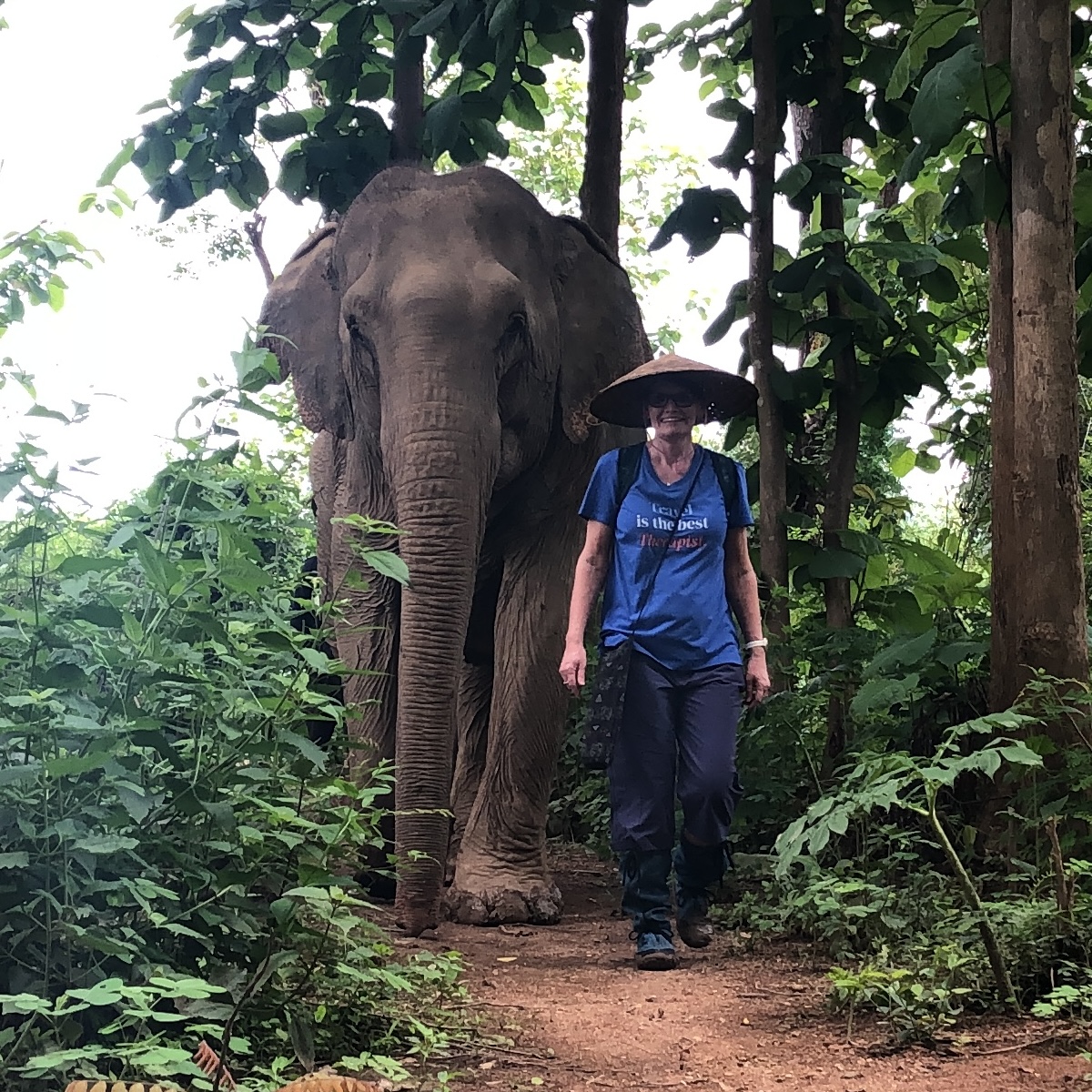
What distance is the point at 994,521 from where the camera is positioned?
4840 mm

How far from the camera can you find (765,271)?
7.20m

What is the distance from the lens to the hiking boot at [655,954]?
4609 millimetres

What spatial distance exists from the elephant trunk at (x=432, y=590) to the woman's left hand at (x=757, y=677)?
1.22 meters

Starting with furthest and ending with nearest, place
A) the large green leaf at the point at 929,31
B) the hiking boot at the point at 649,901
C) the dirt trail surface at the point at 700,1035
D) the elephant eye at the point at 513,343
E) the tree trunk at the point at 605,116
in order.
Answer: the tree trunk at the point at 605,116 → the elephant eye at the point at 513,343 → the large green leaf at the point at 929,31 → the hiking boot at the point at 649,901 → the dirt trail surface at the point at 700,1035

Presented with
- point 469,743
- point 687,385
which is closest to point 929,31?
point 687,385

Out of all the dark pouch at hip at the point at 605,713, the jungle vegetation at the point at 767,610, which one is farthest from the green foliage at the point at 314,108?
the dark pouch at hip at the point at 605,713

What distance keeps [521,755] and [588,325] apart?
2229mm

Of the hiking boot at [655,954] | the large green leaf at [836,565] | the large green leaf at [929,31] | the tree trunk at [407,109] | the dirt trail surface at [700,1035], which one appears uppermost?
the tree trunk at [407,109]

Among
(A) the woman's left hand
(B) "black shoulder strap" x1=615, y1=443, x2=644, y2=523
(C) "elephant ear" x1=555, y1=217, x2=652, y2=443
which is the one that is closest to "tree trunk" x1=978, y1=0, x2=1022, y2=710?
(A) the woman's left hand

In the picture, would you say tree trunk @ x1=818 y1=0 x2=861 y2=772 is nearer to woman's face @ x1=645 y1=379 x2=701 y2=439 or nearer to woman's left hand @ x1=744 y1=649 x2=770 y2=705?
woman's left hand @ x1=744 y1=649 x2=770 y2=705

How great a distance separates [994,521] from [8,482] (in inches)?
137

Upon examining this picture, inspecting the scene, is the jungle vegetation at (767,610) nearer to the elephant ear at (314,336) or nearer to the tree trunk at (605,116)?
the tree trunk at (605,116)

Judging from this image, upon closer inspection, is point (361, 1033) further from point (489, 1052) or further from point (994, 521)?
point (994, 521)

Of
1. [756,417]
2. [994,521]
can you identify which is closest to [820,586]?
[756,417]
